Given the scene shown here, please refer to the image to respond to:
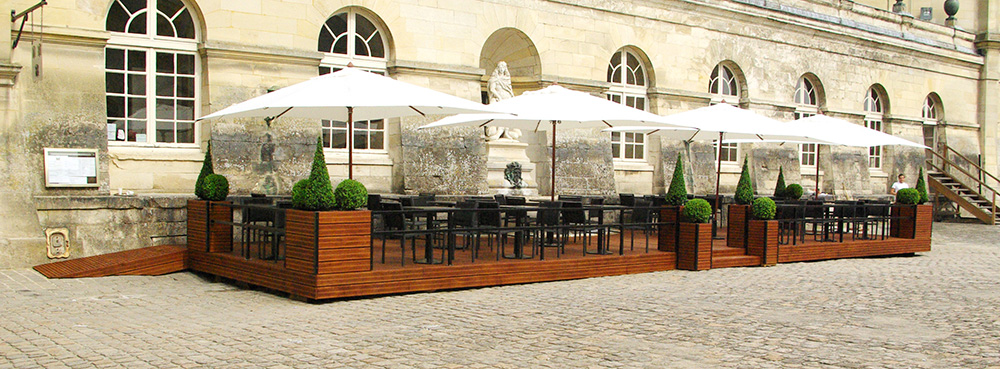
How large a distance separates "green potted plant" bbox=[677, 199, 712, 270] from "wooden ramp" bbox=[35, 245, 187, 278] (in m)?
6.22

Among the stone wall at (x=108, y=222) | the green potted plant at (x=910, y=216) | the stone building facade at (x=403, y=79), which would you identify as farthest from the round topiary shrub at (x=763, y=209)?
the stone wall at (x=108, y=222)

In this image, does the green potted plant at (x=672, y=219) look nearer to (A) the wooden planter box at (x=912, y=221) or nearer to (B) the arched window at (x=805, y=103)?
(A) the wooden planter box at (x=912, y=221)

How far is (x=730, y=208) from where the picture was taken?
11977 millimetres

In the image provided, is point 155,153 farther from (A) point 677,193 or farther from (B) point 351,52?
(A) point 677,193

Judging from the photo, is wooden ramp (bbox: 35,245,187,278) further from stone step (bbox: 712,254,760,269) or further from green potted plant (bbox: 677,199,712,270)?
stone step (bbox: 712,254,760,269)

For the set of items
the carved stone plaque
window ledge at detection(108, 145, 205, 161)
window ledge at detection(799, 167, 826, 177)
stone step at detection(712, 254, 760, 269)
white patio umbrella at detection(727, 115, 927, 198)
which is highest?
white patio umbrella at detection(727, 115, 927, 198)

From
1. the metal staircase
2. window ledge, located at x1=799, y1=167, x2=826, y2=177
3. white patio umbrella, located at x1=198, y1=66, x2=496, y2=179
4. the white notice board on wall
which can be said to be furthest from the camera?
the metal staircase

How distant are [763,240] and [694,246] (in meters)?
1.47

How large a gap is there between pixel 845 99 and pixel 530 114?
15.1 m

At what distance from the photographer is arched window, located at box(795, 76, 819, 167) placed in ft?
71.5

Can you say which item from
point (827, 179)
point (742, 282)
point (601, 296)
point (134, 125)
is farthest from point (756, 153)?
point (134, 125)

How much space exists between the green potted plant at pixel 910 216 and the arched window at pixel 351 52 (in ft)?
29.4

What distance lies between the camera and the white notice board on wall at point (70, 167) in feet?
→ 34.5

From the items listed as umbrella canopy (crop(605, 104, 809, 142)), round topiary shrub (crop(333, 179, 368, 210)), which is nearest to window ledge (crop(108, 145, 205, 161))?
round topiary shrub (crop(333, 179, 368, 210))
